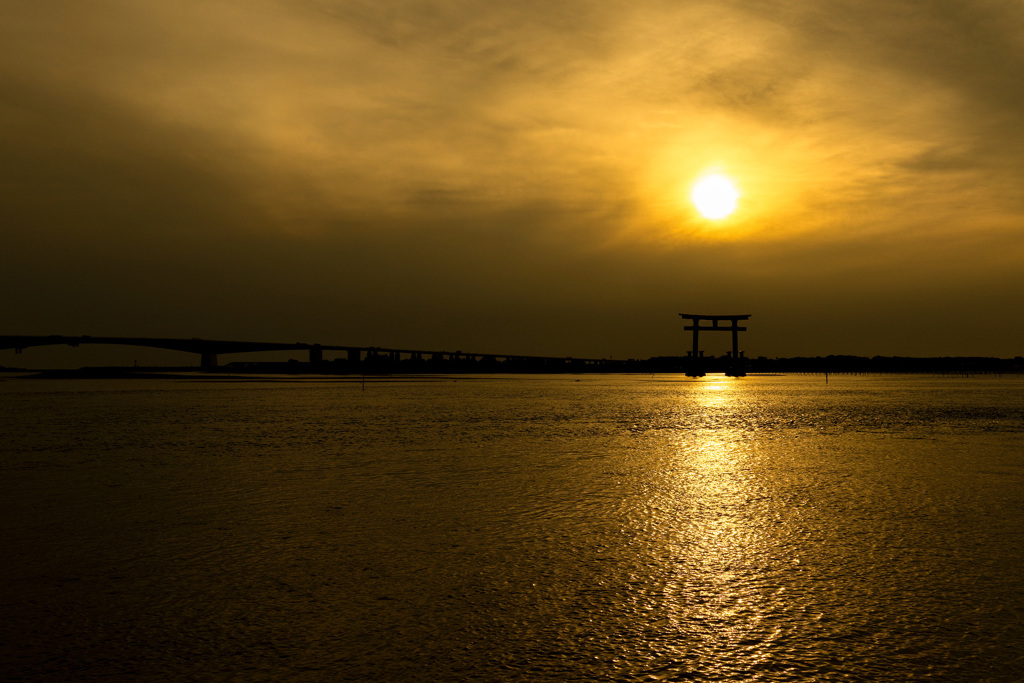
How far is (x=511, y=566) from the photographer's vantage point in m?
6.45

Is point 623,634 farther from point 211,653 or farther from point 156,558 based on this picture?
point 156,558

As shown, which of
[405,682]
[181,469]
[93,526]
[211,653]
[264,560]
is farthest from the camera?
[181,469]

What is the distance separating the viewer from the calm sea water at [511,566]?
4418 mm

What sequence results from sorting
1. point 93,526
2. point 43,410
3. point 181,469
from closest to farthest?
point 93,526 < point 181,469 < point 43,410

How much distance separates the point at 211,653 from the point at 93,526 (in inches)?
176

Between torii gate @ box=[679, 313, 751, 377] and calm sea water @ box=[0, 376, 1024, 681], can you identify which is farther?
torii gate @ box=[679, 313, 751, 377]

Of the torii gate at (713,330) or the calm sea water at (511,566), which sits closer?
the calm sea water at (511,566)

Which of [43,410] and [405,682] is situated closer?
[405,682]

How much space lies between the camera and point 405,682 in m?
4.07

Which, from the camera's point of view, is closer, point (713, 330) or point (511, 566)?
point (511, 566)

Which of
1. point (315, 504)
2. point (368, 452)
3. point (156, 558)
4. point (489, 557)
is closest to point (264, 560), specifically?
point (156, 558)

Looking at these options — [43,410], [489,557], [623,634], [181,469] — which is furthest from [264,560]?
[43,410]

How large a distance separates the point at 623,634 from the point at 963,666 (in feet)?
6.34

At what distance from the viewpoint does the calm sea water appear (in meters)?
4.42
